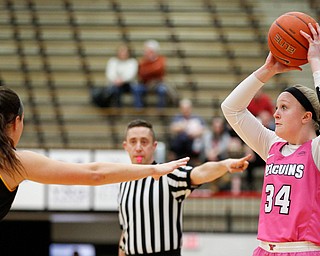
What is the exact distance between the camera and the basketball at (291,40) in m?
4.14

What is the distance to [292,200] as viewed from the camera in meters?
3.86

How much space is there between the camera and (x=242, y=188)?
10.4 metres

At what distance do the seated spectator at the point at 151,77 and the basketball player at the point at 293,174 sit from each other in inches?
316

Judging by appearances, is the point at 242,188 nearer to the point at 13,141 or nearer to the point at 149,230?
the point at 149,230

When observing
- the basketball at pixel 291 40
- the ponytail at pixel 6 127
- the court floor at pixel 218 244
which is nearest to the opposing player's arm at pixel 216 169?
the basketball at pixel 291 40

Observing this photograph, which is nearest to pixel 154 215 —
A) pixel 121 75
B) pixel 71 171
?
pixel 71 171

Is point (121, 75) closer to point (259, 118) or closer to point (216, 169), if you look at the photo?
point (259, 118)

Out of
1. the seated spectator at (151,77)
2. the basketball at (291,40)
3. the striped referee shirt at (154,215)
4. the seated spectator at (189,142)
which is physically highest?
the seated spectator at (151,77)

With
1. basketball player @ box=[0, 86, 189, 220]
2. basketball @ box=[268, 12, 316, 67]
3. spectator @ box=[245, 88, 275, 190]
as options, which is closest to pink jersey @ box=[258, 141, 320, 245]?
basketball @ box=[268, 12, 316, 67]

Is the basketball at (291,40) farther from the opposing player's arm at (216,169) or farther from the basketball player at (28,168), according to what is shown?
the basketball player at (28,168)

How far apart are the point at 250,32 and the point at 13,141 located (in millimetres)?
11837

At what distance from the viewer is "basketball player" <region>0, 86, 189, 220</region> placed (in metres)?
3.46

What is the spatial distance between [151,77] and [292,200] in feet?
28.5

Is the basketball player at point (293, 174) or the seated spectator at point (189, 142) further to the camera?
the seated spectator at point (189, 142)
